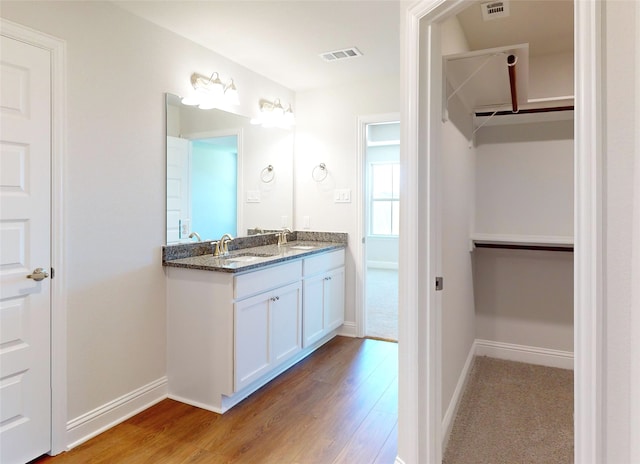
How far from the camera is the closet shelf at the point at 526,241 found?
2.94 meters

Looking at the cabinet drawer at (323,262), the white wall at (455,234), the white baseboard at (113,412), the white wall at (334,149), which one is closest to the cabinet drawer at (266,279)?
the cabinet drawer at (323,262)

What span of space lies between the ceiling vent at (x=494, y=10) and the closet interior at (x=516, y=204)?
61 mm

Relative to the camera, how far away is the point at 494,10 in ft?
7.52

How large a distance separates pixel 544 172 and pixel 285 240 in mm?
2365

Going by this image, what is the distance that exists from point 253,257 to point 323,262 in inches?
28.7

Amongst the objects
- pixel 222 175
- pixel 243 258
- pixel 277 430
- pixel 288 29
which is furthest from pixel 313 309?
pixel 288 29

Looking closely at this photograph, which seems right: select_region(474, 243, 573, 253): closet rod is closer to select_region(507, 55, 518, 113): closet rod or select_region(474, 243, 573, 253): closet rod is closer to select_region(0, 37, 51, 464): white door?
select_region(507, 55, 518, 113): closet rod

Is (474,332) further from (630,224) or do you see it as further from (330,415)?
(630,224)

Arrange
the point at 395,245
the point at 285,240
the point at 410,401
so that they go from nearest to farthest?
1. the point at 410,401
2. the point at 285,240
3. the point at 395,245

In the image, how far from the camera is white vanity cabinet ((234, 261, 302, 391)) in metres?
2.53

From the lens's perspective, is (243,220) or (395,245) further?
(395,245)

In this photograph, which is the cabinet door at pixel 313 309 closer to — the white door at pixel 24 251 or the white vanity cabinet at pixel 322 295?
the white vanity cabinet at pixel 322 295

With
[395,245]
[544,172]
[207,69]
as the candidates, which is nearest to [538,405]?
[544,172]

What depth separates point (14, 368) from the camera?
1899 millimetres
